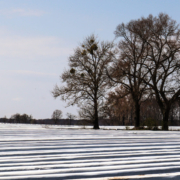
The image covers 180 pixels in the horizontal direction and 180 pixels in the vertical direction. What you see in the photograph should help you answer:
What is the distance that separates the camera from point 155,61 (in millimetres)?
24281

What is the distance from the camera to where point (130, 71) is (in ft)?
85.3

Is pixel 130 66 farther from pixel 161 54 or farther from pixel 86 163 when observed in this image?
pixel 86 163

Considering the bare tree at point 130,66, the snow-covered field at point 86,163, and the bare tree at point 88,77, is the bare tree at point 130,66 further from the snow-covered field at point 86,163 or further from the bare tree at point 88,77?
the snow-covered field at point 86,163

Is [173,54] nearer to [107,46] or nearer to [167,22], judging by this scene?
[167,22]

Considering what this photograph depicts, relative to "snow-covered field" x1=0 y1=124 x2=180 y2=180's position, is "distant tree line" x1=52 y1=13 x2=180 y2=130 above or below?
above

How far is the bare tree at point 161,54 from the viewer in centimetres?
2411

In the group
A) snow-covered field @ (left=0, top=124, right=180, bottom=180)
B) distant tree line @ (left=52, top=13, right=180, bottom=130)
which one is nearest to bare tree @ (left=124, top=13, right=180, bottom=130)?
distant tree line @ (left=52, top=13, right=180, bottom=130)

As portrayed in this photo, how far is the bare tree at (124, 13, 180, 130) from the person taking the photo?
949 inches

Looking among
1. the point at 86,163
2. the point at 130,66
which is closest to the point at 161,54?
the point at 130,66

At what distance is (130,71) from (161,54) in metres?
3.14

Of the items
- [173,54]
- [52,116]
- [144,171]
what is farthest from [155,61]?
[52,116]

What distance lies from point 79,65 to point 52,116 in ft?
181

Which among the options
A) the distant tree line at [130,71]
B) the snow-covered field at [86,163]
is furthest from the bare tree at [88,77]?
the snow-covered field at [86,163]

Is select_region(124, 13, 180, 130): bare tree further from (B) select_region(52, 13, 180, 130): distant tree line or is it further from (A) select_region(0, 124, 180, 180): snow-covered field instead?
(A) select_region(0, 124, 180, 180): snow-covered field
